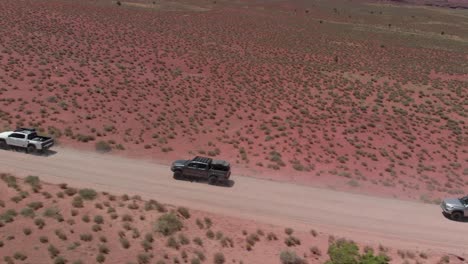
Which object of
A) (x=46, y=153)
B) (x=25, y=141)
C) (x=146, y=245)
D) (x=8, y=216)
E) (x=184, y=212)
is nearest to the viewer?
(x=146, y=245)

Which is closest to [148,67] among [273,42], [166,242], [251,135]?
[251,135]

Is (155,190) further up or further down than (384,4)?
further down

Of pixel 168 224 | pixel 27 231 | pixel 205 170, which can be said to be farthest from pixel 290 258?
pixel 27 231

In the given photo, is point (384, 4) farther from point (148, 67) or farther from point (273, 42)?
point (148, 67)

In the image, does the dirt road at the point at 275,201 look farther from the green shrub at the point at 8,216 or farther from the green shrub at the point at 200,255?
the green shrub at the point at 8,216

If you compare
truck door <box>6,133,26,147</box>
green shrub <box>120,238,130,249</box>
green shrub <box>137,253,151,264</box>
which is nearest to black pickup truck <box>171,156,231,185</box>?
green shrub <box>120,238,130,249</box>

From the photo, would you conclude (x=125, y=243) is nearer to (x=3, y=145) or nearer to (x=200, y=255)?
(x=200, y=255)
